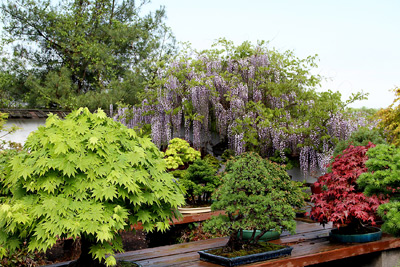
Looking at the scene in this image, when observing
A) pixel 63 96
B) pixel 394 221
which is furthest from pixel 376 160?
pixel 63 96

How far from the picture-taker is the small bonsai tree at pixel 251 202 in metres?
3.80

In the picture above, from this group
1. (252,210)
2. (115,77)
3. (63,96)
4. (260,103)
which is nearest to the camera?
(252,210)

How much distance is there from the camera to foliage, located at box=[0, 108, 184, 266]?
2852 millimetres

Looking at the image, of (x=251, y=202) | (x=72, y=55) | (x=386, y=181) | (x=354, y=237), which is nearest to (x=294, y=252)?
(x=251, y=202)

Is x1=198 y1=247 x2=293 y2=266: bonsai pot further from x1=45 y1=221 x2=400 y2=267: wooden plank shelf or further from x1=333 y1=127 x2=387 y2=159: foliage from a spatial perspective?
x1=333 y1=127 x2=387 y2=159: foliage

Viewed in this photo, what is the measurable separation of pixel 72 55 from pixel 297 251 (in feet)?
36.2

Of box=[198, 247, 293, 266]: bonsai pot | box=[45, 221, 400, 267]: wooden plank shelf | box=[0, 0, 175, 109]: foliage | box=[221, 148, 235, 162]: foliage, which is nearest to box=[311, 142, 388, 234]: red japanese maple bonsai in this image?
box=[45, 221, 400, 267]: wooden plank shelf

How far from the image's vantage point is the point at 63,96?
12.5 metres

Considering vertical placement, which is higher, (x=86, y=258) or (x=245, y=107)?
(x=245, y=107)

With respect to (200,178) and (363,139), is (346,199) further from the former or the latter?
(200,178)

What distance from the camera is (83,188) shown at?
9.65ft

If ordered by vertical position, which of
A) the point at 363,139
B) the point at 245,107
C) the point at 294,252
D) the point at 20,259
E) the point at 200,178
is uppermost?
the point at 245,107

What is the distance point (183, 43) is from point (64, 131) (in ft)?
23.0

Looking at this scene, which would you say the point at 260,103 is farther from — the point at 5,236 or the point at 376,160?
the point at 5,236
